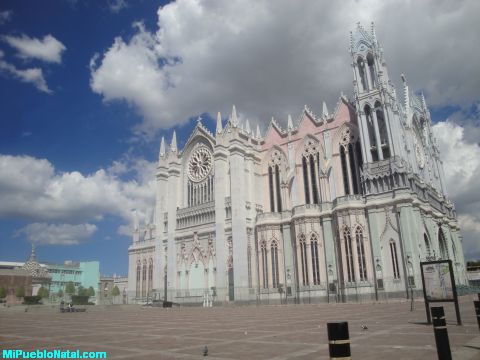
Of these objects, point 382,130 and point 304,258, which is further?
point 382,130

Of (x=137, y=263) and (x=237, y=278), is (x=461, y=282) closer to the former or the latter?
(x=237, y=278)

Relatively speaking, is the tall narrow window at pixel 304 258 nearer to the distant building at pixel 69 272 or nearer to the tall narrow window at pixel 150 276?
the tall narrow window at pixel 150 276

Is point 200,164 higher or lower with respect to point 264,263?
higher

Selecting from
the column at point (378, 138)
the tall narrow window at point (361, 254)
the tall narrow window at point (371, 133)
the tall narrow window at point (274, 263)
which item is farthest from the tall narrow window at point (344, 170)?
the tall narrow window at point (274, 263)

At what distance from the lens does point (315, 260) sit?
43.1 metres

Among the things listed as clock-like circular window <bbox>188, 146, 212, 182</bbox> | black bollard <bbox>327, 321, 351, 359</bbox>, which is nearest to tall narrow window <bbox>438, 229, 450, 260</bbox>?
clock-like circular window <bbox>188, 146, 212, 182</bbox>

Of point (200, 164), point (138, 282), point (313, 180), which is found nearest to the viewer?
point (313, 180)

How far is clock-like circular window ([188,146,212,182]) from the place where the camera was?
189 ft

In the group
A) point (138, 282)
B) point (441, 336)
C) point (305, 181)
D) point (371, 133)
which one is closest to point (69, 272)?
point (138, 282)

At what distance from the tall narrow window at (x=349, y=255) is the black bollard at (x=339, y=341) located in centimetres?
3731

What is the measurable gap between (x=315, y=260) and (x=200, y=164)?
2430 centimetres

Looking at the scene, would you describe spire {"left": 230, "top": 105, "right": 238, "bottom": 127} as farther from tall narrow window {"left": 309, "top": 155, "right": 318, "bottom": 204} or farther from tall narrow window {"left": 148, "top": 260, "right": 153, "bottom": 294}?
tall narrow window {"left": 148, "top": 260, "right": 153, "bottom": 294}

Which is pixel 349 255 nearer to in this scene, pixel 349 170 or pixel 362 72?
pixel 349 170

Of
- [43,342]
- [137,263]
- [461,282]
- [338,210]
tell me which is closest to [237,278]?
[338,210]
